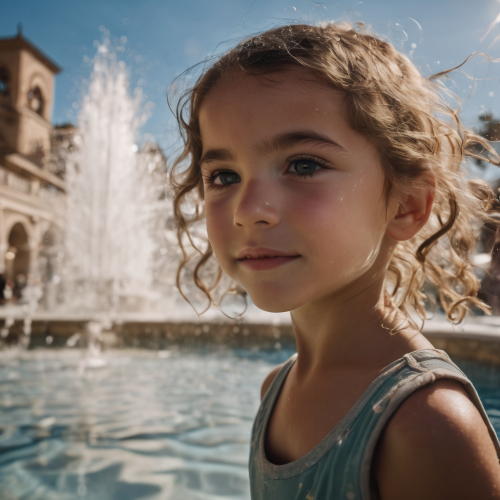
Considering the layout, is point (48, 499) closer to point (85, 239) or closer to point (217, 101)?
point (217, 101)

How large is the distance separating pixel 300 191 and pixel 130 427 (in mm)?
2426

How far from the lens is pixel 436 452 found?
706 mm

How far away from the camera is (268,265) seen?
96 centimetres

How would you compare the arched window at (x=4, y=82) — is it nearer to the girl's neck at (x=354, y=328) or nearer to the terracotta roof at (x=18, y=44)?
the terracotta roof at (x=18, y=44)

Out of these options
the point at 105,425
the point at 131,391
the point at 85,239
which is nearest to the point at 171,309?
the point at 85,239

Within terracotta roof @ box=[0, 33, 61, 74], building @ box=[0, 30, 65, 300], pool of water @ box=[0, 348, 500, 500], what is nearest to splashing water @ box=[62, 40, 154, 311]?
pool of water @ box=[0, 348, 500, 500]

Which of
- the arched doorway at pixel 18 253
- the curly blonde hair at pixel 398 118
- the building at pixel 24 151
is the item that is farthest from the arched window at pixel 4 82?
the curly blonde hair at pixel 398 118

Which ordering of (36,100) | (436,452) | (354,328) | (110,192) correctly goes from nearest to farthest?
(436,452) < (354,328) < (110,192) < (36,100)

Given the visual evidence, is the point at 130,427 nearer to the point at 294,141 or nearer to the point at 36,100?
the point at 294,141

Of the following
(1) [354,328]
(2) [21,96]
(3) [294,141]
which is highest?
(2) [21,96]

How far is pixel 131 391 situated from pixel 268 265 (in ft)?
11.0

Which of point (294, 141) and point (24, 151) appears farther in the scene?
point (24, 151)

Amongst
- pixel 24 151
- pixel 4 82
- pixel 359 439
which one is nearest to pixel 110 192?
pixel 359 439

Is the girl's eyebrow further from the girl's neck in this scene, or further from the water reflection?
the water reflection
